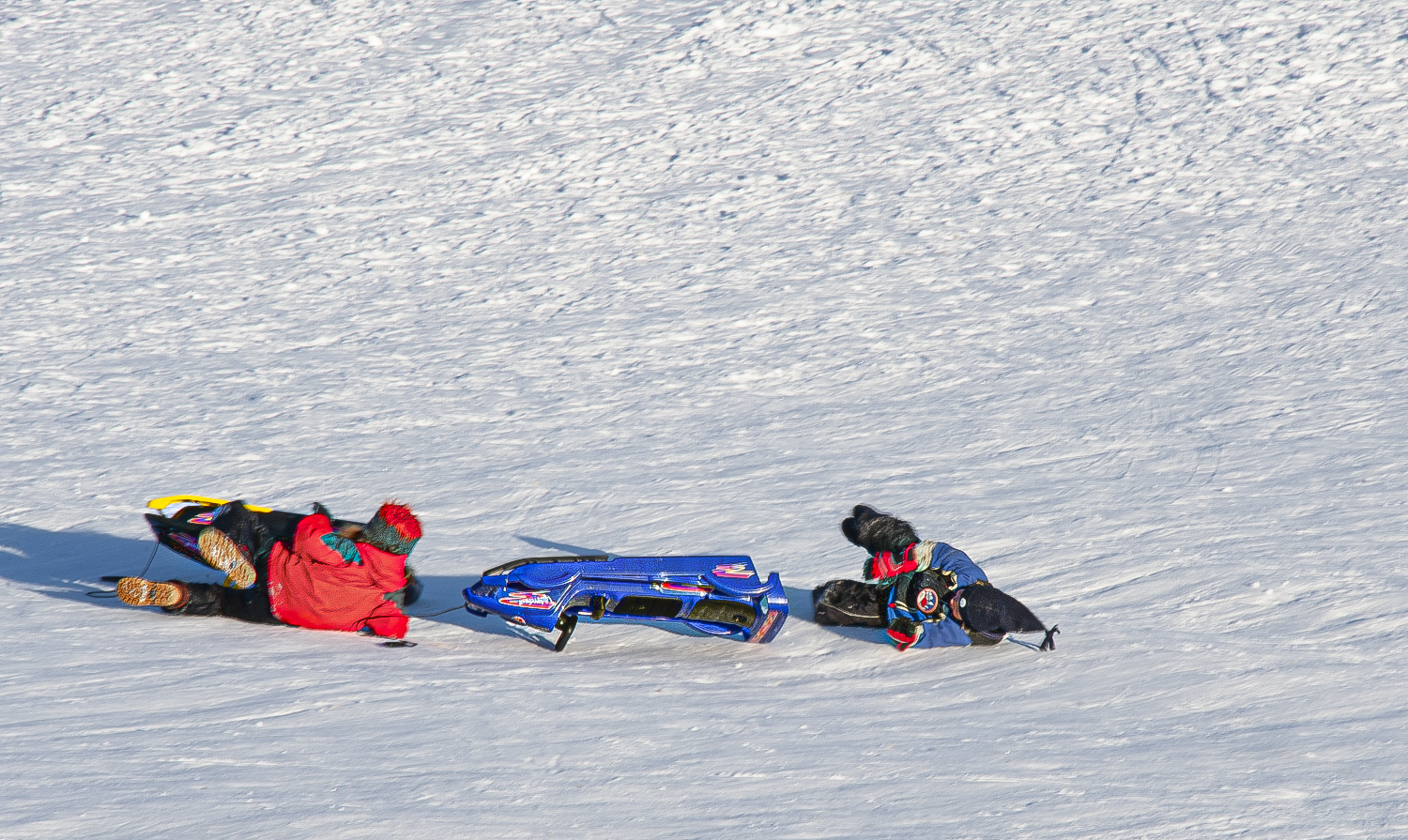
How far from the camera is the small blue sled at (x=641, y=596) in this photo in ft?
16.9

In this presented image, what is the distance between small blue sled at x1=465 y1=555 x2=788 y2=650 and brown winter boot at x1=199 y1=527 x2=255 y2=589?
909mm

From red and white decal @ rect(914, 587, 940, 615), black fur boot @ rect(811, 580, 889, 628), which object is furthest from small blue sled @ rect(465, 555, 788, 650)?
red and white decal @ rect(914, 587, 940, 615)

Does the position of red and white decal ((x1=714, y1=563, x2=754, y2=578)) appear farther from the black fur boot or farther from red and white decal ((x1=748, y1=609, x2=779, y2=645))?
the black fur boot

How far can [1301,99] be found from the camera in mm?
12281

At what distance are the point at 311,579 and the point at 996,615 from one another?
2.81 m

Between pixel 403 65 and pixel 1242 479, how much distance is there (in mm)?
10975

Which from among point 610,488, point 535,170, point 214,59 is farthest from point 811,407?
point 214,59

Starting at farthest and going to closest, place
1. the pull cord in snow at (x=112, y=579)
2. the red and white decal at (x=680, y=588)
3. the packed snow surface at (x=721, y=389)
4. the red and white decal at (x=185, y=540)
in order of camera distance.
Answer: the pull cord in snow at (x=112, y=579), the red and white decal at (x=185, y=540), the red and white decal at (x=680, y=588), the packed snow surface at (x=721, y=389)

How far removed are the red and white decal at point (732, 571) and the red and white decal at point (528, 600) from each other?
2.32 ft

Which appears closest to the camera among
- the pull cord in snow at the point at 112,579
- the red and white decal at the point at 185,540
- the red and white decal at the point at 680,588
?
the red and white decal at the point at 680,588

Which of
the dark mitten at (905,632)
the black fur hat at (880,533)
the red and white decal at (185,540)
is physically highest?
the red and white decal at (185,540)

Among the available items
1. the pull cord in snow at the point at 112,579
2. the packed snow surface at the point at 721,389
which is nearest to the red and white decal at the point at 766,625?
the packed snow surface at the point at 721,389

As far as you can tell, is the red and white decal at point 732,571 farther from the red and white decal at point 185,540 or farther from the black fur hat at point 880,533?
the red and white decal at point 185,540

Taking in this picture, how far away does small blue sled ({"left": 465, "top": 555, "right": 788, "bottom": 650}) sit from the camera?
516 centimetres
